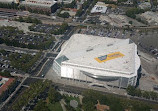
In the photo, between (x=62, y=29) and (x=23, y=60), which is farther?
(x=62, y=29)

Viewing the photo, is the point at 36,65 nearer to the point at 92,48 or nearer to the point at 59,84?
the point at 59,84

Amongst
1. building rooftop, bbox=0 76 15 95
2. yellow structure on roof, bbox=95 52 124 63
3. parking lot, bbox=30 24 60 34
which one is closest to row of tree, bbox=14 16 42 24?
parking lot, bbox=30 24 60 34

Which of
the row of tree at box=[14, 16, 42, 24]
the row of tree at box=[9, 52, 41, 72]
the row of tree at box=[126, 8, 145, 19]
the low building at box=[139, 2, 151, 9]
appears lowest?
the row of tree at box=[9, 52, 41, 72]

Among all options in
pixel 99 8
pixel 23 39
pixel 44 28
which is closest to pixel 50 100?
pixel 23 39

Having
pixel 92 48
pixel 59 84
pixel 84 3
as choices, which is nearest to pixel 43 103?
pixel 59 84

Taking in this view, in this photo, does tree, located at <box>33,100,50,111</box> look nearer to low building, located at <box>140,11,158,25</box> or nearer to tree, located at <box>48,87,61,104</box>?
tree, located at <box>48,87,61,104</box>

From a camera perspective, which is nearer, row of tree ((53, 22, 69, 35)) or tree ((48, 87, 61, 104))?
tree ((48, 87, 61, 104))

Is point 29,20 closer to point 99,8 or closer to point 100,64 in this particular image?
point 99,8
